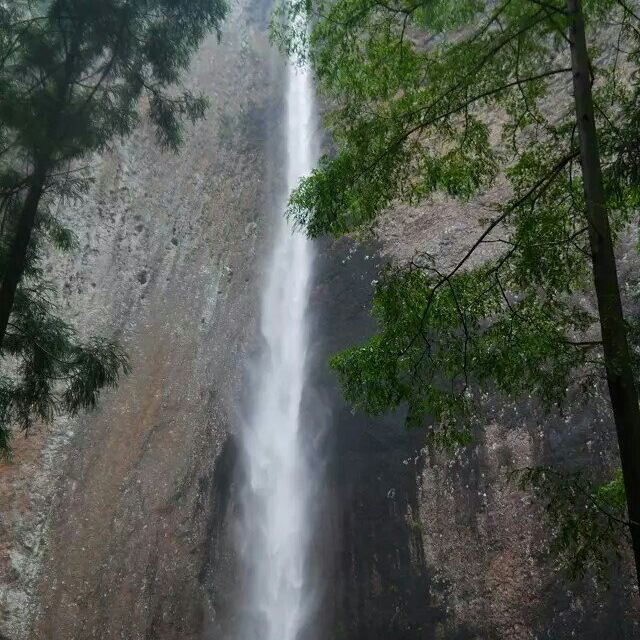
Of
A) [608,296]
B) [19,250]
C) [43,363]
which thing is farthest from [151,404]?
[608,296]

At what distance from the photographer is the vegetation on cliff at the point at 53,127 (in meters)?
7.64

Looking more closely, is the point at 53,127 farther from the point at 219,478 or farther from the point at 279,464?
the point at 279,464

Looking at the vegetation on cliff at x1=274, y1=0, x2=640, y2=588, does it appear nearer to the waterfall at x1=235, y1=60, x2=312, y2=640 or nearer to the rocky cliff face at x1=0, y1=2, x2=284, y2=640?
the waterfall at x1=235, y1=60, x2=312, y2=640

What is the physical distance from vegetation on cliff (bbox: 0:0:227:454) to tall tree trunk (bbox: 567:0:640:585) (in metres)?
5.73

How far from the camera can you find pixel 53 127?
7.79 meters

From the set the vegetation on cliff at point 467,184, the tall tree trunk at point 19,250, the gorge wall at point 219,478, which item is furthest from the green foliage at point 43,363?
the vegetation on cliff at point 467,184

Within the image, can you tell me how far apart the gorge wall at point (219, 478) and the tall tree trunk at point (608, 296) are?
5558mm

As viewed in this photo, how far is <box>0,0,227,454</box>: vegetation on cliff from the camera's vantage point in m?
7.64

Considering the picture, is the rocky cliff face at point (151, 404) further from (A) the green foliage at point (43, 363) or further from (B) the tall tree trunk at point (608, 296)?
(B) the tall tree trunk at point (608, 296)

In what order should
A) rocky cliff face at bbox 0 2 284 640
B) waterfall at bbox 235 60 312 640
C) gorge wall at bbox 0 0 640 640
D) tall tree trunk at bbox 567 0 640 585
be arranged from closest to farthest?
tall tree trunk at bbox 567 0 640 585 → gorge wall at bbox 0 0 640 640 → waterfall at bbox 235 60 312 640 → rocky cliff face at bbox 0 2 284 640

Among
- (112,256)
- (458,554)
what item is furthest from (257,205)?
(458,554)

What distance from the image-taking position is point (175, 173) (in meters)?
22.0

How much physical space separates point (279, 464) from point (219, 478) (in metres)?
1.36

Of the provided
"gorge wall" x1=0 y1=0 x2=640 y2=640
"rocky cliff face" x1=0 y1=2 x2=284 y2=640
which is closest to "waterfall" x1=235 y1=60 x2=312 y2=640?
"gorge wall" x1=0 y1=0 x2=640 y2=640
